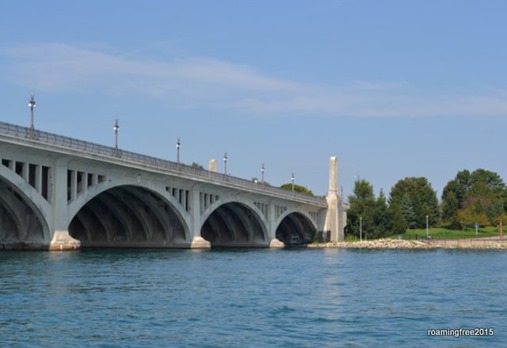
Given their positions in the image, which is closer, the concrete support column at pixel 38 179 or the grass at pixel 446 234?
the concrete support column at pixel 38 179

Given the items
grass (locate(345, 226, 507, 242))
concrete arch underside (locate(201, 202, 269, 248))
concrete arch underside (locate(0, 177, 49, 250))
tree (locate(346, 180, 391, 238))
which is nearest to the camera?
concrete arch underside (locate(0, 177, 49, 250))

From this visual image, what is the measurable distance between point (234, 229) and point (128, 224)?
100ft

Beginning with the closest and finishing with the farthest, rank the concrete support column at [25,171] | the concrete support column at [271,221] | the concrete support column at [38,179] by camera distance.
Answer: the concrete support column at [25,171] → the concrete support column at [38,179] → the concrete support column at [271,221]

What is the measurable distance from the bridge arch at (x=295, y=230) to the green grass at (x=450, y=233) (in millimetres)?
20979

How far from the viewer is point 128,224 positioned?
98.0m

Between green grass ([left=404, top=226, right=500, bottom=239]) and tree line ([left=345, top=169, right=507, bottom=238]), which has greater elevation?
tree line ([left=345, top=169, right=507, bottom=238])

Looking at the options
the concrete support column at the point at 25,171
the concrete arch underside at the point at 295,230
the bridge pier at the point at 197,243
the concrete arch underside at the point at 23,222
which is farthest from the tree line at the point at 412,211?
the concrete support column at the point at 25,171

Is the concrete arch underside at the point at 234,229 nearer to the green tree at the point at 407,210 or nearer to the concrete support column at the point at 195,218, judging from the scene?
the concrete support column at the point at 195,218

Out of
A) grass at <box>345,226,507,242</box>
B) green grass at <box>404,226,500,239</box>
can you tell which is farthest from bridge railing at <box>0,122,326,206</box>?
green grass at <box>404,226,500,239</box>

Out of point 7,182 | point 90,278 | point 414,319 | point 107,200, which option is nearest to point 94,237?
point 107,200

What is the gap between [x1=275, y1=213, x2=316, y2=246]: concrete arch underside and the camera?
492ft

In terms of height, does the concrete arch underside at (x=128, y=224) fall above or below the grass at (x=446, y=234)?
above

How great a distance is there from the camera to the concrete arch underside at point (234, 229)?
123m

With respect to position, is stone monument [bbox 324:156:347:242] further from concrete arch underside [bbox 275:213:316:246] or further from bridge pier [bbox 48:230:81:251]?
bridge pier [bbox 48:230:81:251]
